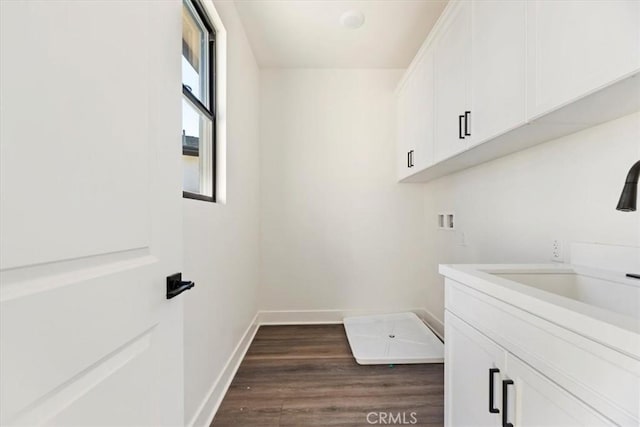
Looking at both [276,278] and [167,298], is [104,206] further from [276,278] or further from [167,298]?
[276,278]

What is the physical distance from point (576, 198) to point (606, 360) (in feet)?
3.09

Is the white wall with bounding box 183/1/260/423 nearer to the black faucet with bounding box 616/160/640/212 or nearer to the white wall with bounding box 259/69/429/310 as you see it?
the white wall with bounding box 259/69/429/310

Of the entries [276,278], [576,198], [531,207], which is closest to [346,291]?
[276,278]

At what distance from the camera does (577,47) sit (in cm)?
93

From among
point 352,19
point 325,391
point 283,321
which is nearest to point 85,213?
point 325,391

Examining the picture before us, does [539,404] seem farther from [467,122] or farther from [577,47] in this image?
[467,122]

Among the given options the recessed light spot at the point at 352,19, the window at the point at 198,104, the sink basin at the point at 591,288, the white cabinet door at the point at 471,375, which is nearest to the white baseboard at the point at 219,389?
the window at the point at 198,104

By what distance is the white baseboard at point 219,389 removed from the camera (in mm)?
1492

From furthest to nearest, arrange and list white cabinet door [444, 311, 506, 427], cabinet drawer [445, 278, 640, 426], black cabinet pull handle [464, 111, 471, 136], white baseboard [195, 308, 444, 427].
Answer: white baseboard [195, 308, 444, 427] → black cabinet pull handle [464, 111, 471, 136] → white cabinet door [444, 311, 506, 427] → cabinet drawer [445, 278, 640, 426]

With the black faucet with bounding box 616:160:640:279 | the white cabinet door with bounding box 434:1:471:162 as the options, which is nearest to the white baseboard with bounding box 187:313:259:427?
the black faucet with bounding box 616:160:640:279

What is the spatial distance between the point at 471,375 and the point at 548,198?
0.95 metres

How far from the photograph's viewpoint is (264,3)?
83.4 inches

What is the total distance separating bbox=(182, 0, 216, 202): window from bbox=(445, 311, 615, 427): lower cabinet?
57.7 inches

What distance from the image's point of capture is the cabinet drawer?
60cm
